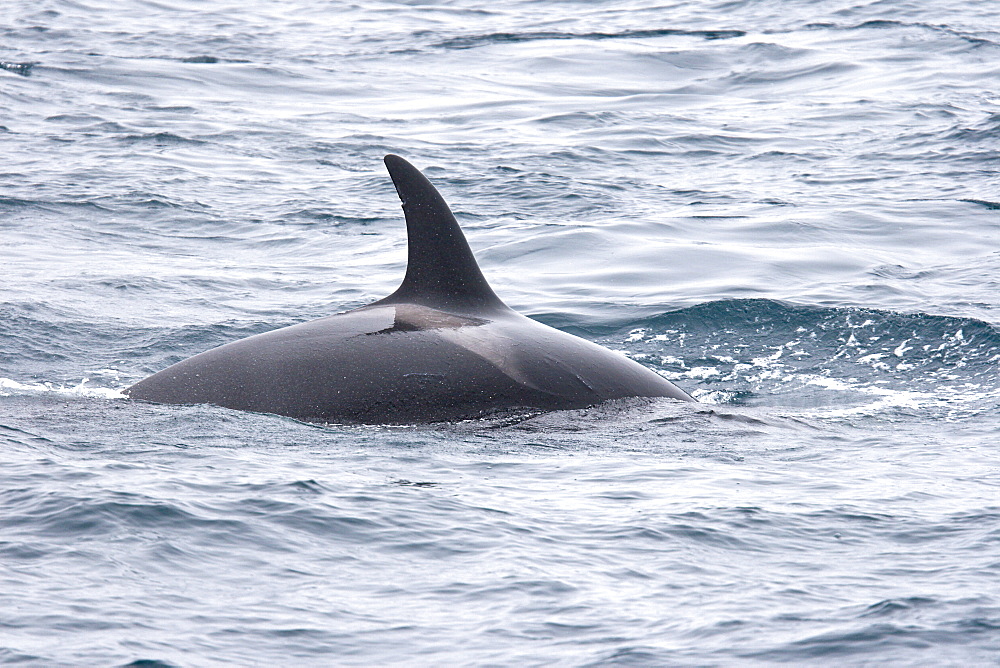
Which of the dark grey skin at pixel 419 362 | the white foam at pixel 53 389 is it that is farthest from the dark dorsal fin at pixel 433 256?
the white foam at pixel 53 389

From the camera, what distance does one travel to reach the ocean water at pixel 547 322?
6.17m

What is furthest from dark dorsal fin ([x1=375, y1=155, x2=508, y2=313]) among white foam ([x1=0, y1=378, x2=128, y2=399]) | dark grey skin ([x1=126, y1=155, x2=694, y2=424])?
white foam ([x1=0, y1=378, x2=128, y2=399])

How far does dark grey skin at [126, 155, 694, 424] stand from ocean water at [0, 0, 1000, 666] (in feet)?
0.75

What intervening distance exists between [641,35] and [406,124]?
38.6ft

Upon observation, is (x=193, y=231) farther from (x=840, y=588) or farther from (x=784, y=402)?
(x=840, y=588)

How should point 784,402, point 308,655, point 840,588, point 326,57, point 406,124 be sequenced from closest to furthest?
1. point 308,655
2. point 840,588
3. point 784,402
4. point 406,124
5. point 326,57

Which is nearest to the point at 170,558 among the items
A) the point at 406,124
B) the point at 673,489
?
the point at 673,489

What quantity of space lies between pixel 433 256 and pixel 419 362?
0.81 metres

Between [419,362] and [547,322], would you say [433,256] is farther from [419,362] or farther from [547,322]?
[547,322]

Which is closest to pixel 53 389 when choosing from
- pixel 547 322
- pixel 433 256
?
pixel 433 256

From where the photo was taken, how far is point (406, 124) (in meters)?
25.2

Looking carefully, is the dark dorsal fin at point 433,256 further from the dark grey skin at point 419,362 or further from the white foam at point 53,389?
the white foam at point 53,389

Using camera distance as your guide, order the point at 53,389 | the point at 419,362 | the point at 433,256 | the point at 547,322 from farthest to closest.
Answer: the point at 547,322, the point at 53,389, the point at 433,256, the point at 419,362

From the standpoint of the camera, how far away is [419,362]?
349 inches
